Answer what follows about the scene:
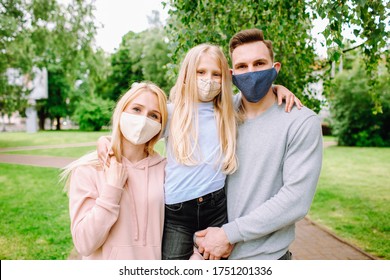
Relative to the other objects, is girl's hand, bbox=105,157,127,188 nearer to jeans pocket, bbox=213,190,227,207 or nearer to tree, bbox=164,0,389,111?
jeans pocket, bbox=213,190,227,207

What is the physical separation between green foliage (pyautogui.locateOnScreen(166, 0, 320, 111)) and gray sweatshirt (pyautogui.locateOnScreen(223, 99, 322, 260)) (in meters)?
2.26

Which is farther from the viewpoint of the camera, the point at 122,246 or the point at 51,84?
the point at 51,84

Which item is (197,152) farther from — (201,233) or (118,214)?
(118,214)

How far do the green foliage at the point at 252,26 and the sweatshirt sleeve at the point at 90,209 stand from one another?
8.07 feet

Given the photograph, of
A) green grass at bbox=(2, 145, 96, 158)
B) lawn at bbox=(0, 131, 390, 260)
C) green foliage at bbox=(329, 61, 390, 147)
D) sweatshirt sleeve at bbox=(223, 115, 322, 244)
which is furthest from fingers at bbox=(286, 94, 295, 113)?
green foliage at bbox=(329, 61, 390, 147)

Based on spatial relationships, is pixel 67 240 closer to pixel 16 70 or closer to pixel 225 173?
pixel 225 173

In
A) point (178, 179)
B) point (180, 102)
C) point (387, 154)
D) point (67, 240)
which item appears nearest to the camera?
point (178, 179)

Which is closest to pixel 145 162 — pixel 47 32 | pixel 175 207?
pixel 175 207

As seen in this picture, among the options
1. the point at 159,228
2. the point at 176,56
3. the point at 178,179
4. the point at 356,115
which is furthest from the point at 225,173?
the point at 356,115

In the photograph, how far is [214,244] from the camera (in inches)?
83.0

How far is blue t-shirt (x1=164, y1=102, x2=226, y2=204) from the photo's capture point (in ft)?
7.14

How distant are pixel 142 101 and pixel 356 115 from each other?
1860 centimetres

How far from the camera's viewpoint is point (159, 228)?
2.22 meters

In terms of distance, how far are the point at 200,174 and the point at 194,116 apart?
0.34m
